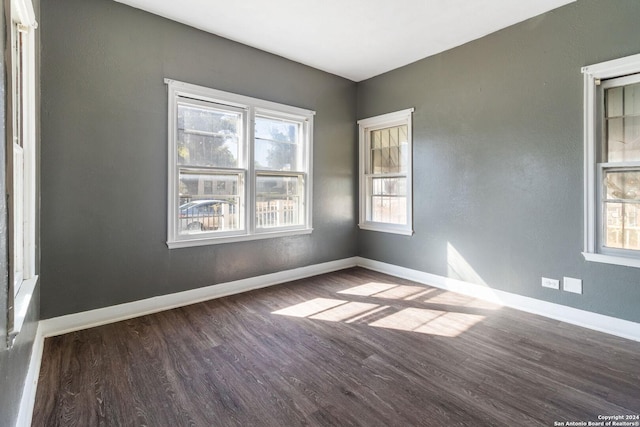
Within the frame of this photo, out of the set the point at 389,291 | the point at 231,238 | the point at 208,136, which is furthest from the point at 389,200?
the point at 208,136

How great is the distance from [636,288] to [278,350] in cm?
300

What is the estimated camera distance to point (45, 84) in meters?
2.64

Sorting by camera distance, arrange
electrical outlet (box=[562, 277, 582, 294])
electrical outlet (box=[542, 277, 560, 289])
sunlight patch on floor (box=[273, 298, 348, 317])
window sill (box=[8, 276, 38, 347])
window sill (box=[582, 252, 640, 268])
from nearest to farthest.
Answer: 1. window sill (box=[8, 276, 38, 347])
2. window sill (box=[582, 252, 640, 268])
3. electrical outlet (box=[562, 277, 582, 294])
4. electrical outlet (box=[542, 277, 560, 289])
5. sunlight patch on floor (box=[273, 298, 348, 317])

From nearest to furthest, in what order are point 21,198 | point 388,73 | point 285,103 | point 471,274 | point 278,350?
1. point 21,198
2. point 278,350
3. point 471,274
4. point 285,103
5. point 388,73

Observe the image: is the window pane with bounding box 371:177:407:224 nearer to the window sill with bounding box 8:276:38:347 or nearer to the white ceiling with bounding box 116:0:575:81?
the white ceiling with bounding box 116:0:575:81

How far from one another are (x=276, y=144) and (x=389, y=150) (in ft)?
5.44

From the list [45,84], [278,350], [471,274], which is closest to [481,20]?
[471,274]

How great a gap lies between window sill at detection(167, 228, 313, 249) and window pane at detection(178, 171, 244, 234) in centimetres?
11

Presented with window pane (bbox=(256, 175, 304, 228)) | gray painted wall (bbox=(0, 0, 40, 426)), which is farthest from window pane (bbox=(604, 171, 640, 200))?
gray painted wall (bbox=(0, 0, 40, 426))

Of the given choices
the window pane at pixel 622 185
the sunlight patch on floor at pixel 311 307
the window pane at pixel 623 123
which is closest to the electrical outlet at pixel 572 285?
the window pane at pixel 622 185

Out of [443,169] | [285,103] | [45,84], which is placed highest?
[285,103]

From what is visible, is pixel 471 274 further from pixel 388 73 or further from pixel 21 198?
pixel 21 198

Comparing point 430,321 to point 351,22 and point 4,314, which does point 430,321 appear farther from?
point 351,22

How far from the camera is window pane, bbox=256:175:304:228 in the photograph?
4.07 m
